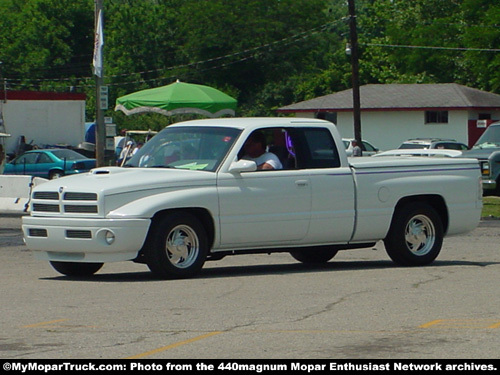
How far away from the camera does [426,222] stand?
13.1 meters

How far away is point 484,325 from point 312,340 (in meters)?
1.54

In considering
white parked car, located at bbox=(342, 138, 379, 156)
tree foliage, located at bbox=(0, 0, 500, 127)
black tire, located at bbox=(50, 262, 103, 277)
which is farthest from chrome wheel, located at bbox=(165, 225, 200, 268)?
tree foliage, located at bbox=(0, 0, 500, 127)

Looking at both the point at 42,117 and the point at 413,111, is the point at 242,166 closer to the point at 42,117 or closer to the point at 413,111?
the point at 42,117

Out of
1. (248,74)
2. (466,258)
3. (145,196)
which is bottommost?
(466,258)

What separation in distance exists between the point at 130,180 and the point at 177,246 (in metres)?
0.88

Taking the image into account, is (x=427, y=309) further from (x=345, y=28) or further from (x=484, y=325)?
(x=345, y=28)

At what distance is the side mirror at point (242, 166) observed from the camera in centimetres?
1151

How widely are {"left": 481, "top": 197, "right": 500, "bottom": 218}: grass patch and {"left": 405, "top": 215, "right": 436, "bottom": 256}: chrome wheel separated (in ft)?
33.8

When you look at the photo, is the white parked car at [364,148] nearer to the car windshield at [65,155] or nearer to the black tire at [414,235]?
the car windshield at [65,155]

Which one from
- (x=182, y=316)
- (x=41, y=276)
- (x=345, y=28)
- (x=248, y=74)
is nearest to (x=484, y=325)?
(x=182, y=316)

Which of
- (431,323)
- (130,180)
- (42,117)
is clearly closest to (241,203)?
(130,180)

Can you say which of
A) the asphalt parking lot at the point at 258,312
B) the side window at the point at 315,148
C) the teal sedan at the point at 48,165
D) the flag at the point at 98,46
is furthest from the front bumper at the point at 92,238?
the teal sedan at the point at 48,165

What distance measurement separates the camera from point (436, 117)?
193 feet

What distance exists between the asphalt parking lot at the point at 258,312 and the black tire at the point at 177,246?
0.58 feet
